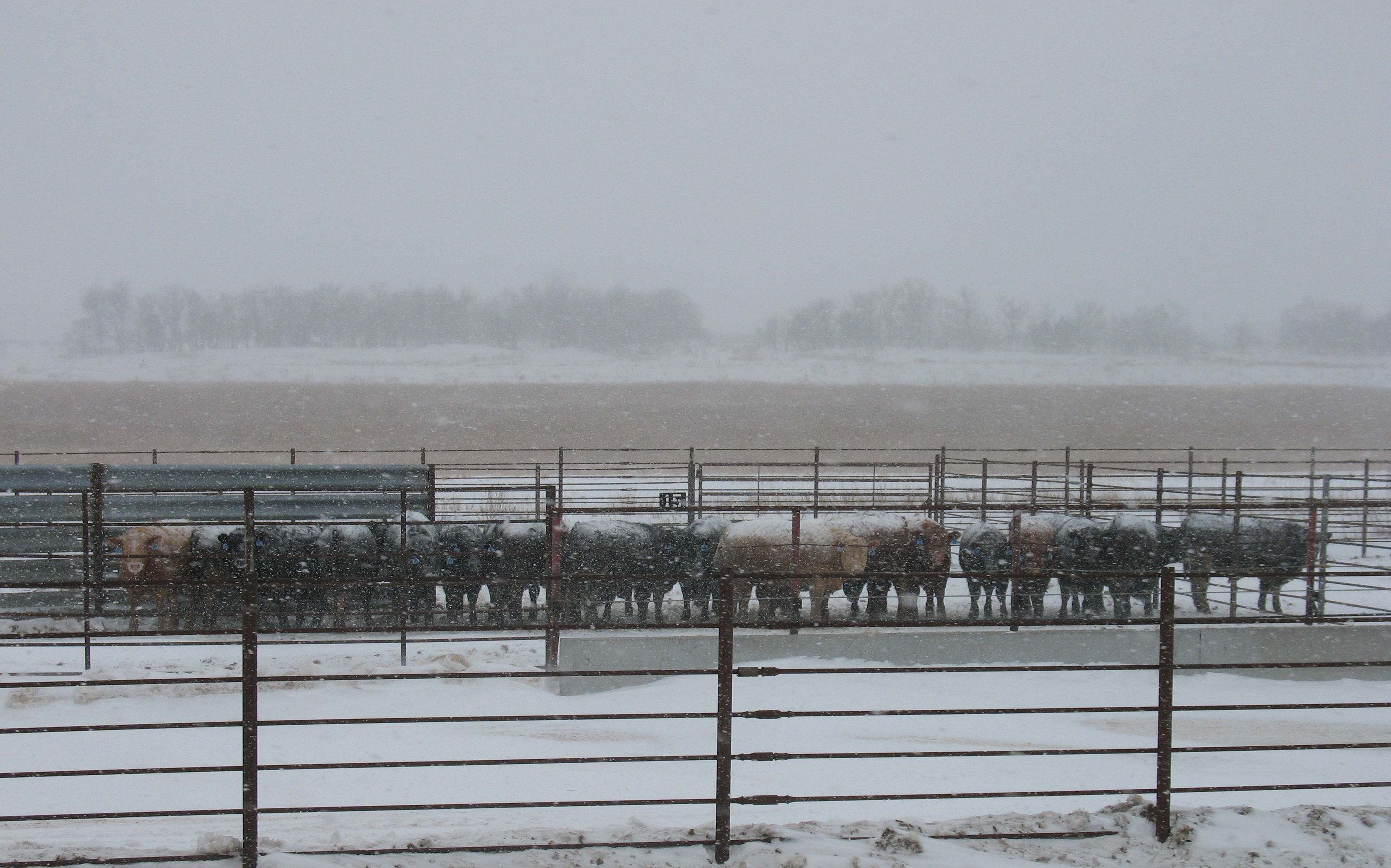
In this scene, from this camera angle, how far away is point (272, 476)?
1184 cm

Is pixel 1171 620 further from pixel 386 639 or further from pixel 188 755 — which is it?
pixel 386 639

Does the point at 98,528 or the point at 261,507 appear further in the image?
the point at 261,507

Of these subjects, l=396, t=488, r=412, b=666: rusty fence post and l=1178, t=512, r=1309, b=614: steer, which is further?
l=1178, t=512, r=1309, b=614: steer

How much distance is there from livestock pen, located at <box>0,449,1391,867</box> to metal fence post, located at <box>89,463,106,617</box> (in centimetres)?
3

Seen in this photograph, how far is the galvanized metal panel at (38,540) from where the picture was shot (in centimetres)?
987

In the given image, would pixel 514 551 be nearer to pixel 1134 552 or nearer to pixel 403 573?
pixel 403 573

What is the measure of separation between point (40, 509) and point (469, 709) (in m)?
5.99

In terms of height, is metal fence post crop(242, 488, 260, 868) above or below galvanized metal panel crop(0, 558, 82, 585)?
above

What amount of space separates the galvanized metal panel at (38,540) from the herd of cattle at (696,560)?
388 millimetres

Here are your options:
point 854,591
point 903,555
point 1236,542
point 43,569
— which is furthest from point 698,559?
point 43,569

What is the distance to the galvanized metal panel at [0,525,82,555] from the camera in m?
9.87

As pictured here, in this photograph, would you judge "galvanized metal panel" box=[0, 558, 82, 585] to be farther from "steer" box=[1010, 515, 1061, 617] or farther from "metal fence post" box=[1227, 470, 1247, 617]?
"metal fence post" box=[1227, 470, 1247, 617]

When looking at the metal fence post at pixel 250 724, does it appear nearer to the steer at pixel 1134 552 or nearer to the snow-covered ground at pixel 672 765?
the snow-covered ground at pixel 672 765

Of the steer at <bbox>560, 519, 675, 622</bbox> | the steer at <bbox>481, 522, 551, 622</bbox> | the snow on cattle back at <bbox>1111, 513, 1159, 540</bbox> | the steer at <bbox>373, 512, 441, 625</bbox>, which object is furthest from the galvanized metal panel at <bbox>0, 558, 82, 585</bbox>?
the snow on cattle back at <bbox>1111, 513, 1159, 540</bbox>
